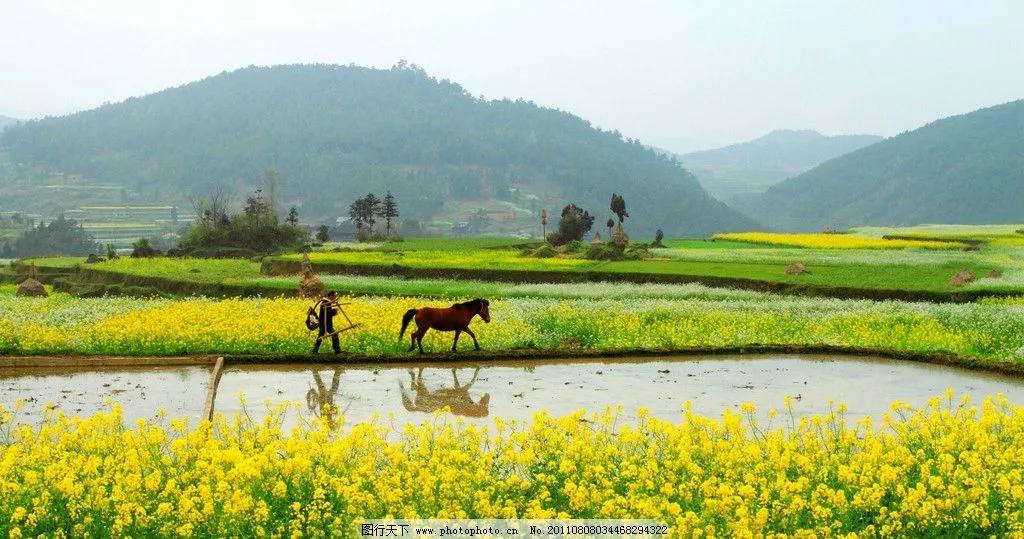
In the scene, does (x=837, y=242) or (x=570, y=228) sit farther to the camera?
(x=837, y=242)

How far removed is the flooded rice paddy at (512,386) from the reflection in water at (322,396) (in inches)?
1.6

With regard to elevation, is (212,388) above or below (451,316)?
below

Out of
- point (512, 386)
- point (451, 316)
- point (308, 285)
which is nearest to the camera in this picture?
point (512, 386)

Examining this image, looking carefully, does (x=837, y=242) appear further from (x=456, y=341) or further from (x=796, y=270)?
(x=456, y=341)

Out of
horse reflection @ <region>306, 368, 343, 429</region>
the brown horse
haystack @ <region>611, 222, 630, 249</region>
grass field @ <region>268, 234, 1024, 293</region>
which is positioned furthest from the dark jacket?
→ haystack @ <region>611, 222, 630, 249</region>

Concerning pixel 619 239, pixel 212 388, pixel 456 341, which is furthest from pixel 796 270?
pixel 212 388

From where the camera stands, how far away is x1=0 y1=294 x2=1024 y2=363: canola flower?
21734mm

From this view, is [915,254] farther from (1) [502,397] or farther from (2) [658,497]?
(2) [658,497]

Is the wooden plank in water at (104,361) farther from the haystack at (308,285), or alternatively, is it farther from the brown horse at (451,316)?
the haystack at (308,285)

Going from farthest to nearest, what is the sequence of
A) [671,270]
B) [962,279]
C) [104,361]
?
[671,270], [962,279], [104,361]

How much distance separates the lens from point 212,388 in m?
16.8

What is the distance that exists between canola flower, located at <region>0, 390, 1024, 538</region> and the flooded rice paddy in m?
4.21

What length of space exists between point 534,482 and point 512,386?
8.16 m

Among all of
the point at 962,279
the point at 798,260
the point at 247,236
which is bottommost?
the point at 962,279
